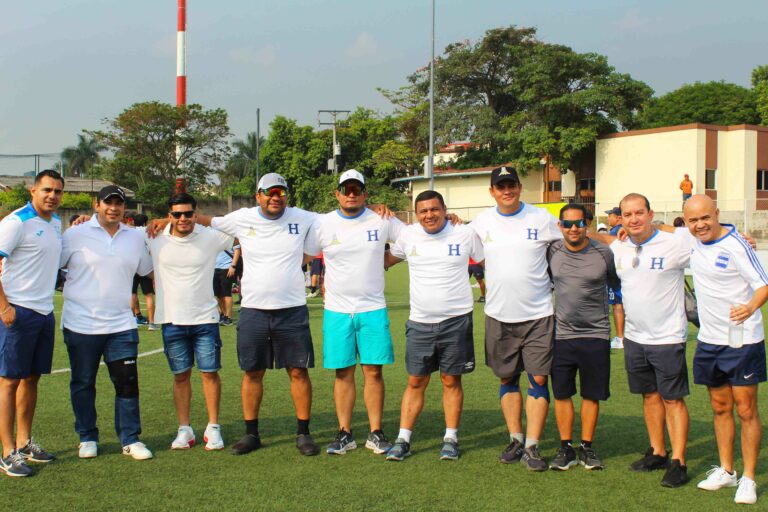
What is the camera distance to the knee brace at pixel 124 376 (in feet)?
19.4

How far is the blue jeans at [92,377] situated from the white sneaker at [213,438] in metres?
0.54

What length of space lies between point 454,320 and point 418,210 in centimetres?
92

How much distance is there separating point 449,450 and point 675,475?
64.6 inches

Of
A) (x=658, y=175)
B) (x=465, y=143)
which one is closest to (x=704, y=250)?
(x=658, y=175)

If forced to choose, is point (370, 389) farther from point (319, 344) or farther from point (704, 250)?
point (319, 344)

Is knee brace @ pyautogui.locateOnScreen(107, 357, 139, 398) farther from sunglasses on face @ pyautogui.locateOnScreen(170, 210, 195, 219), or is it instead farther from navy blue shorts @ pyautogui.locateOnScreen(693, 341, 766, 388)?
navy blue shorts @ pyautogui.locateOnScreen(693, 341, 766, 388)

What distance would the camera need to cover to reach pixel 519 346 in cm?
579

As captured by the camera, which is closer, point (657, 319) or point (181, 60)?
point (657, 319)

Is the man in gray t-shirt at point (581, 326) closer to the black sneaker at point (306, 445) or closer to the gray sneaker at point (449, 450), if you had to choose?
the gray sneaker at point (449, 450)

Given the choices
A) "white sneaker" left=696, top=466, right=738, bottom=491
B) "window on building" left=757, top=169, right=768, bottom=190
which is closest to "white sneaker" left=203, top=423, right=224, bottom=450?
"white sneaker" left=696, top=466, right=738, bottom=491

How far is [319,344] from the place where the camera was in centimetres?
1149

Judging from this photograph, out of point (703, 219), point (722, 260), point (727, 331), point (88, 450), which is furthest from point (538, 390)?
point (88, 450)

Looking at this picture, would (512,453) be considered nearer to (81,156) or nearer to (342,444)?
(342,444)

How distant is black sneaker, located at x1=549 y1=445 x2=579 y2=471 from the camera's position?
5562 mm
